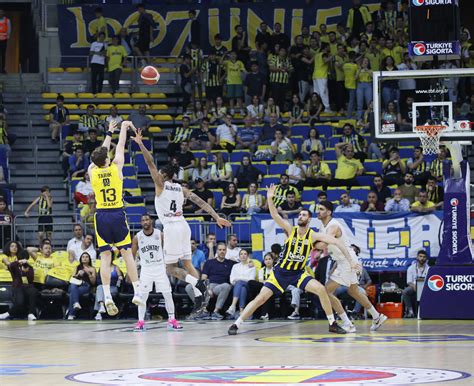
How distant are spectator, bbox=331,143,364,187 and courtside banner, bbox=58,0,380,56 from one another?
7.53 metres

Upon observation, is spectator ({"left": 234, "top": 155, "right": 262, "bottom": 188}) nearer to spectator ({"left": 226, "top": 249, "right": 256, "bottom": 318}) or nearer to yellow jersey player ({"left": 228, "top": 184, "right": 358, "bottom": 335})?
spectator ({"left": 226, "top": 249, "right": 256, "bottom": 318})

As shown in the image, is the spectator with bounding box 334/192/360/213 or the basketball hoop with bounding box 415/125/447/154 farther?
the spectator with bounding box 334/192/360/213

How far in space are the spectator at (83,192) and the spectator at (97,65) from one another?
222 inches

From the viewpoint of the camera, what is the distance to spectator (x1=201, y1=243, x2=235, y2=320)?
75.2ft

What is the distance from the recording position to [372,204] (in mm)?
24219

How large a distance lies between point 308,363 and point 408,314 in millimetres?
10188

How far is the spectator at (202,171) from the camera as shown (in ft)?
88.9

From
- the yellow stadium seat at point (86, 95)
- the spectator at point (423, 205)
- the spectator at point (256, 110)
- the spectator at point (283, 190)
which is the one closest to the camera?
the spectator at point (423, 205)

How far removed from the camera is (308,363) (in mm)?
12969

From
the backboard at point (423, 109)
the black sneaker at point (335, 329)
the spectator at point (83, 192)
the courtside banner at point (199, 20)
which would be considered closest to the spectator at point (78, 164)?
the spectator at point (83, 192)

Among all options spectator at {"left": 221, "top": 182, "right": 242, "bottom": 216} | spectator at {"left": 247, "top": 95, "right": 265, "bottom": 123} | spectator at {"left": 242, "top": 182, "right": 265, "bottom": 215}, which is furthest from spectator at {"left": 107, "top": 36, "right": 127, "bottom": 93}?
spectator at {"left": 242, "top": 182, "right": 265, "bottom": 215}

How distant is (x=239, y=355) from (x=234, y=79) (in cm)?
1784

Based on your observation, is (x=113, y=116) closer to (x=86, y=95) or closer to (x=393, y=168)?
(x=86, y=95)

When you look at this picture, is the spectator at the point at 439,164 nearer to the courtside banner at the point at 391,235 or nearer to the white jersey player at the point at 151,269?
the courtside banner at the point at 391,235
